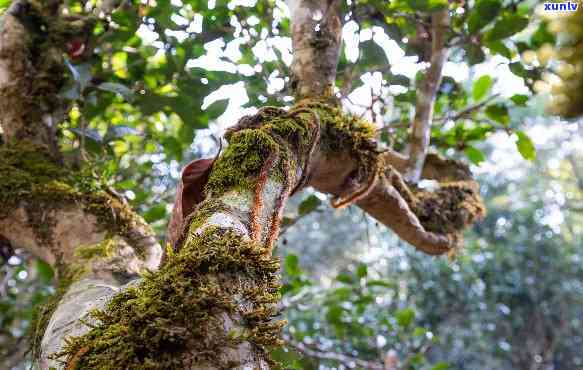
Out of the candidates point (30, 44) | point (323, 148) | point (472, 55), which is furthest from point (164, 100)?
point (472, 55)

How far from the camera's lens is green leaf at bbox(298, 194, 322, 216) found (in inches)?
84.9

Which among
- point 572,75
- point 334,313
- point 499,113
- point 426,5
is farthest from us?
point 334,313

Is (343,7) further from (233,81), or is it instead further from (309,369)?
(309,369)

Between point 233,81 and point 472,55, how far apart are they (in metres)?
0.92

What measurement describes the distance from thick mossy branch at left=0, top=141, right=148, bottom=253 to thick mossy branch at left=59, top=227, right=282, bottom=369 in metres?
0.61

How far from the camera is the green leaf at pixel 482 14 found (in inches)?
70.4

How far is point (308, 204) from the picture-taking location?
2.17 meters

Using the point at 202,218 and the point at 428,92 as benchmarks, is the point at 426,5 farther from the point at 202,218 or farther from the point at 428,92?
the point at 202,218

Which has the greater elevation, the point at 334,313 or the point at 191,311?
the point at 334,313

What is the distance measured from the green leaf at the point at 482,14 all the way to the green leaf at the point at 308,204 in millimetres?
844

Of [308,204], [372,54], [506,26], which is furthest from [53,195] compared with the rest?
[506,26]

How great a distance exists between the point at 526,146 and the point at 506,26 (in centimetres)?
51

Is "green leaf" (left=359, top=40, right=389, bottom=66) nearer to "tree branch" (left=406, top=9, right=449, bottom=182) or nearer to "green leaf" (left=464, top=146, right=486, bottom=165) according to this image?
"tree branch" (left=406, top=9, right=449, bottom=182)

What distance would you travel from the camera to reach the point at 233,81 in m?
2.08
